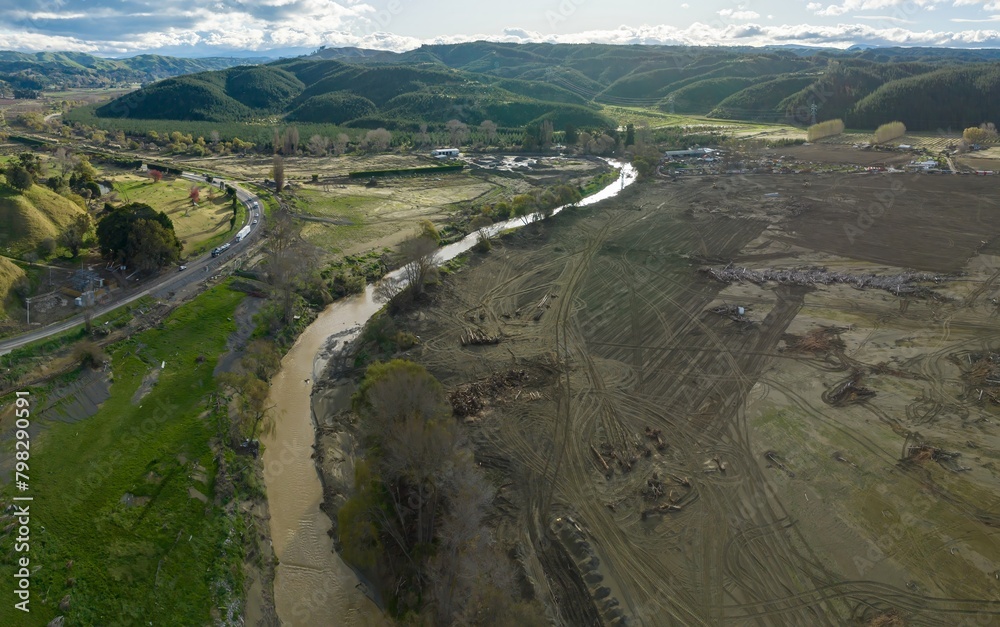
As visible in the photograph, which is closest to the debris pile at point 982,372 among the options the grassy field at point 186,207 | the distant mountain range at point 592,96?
the grassy field at point 186,207

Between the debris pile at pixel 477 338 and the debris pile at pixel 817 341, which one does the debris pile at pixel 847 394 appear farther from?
the debris pile at pixel 477 338

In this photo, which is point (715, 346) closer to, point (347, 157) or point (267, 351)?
point (267, 351)

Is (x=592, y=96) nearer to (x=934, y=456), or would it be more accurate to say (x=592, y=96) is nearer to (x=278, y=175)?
(x=278, y=175)

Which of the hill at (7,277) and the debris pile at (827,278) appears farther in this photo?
the debris pile at (827,278)

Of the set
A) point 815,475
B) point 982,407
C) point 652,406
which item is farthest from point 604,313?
point 982,407

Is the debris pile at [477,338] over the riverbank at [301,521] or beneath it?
over

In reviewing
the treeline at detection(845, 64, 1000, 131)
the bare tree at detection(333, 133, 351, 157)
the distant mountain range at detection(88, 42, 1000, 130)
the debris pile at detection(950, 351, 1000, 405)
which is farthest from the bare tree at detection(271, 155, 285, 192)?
the treeline at detection(845, 64, 1000, 131)

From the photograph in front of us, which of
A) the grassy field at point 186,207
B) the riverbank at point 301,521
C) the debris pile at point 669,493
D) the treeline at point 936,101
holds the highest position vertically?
the treeline at point 936,101
